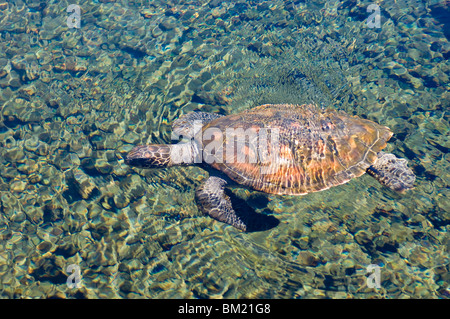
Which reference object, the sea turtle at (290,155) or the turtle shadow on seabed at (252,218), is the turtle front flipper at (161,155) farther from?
the turtle shadow on seabed at (252,218)

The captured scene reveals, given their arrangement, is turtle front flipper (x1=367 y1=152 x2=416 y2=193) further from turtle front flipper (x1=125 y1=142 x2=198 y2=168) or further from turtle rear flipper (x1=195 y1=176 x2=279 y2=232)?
turtle front flipper (x1=125 y1=142 x2=198 y2=168)

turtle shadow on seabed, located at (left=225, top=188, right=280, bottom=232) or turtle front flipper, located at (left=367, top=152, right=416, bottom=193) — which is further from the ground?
turtle front flipper, located at (left=367, top=152, right=416, bottom=193)

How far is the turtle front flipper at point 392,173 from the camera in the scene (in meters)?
5.36

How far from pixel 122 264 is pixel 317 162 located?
11.8 feet

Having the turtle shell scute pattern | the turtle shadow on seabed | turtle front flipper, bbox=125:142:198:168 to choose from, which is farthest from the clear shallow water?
the turtle shell scute pattern

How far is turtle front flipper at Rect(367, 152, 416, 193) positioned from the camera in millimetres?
5363

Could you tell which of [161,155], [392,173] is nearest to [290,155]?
[392,173]

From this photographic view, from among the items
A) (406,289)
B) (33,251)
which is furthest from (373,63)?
(33,251)

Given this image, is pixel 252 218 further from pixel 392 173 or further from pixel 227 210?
pixel 392 173

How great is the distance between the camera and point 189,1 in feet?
30.1

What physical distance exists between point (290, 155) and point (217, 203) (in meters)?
1.48

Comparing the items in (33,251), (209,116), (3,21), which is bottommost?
(33,251)

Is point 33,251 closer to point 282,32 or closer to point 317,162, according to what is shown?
point 317,162

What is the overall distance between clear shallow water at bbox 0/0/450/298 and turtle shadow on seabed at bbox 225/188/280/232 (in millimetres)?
149
